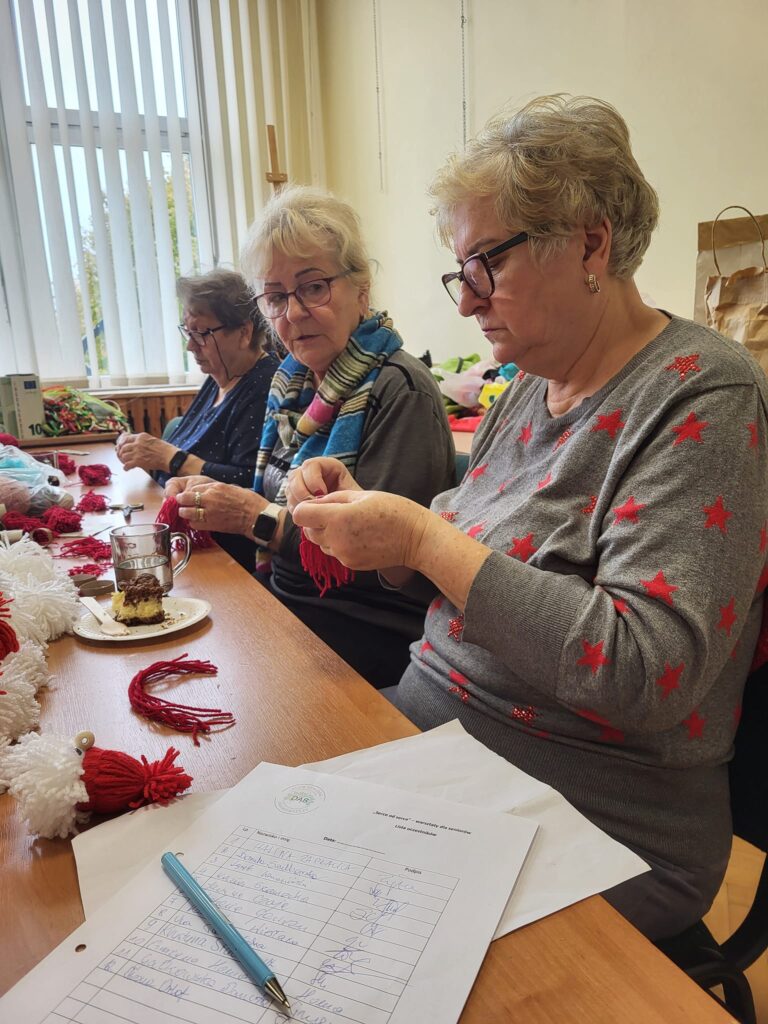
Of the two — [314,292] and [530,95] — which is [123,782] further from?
[530,95]

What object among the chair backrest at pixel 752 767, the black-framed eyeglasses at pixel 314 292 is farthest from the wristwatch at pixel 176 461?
the chair backrest at pixel 752 767

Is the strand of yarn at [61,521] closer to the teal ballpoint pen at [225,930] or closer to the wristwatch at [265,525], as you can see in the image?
the wristwatch at [265,525]

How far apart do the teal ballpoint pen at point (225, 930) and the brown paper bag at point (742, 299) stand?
1502mm

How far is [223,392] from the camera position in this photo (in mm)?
A: 2428

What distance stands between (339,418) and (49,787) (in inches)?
38.8

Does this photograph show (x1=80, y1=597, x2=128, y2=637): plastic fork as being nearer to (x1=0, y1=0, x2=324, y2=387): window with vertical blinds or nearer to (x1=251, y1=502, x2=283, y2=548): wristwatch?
(x1=251, y1=502, x2=283, y2=548): wristwatch

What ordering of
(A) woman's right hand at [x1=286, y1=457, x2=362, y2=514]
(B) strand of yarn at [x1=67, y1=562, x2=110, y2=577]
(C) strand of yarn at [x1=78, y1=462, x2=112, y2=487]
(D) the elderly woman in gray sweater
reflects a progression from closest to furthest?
(D) the elderly woman in gray sweater
(A) woman's right hand at [x1=286, y1=457, x2=362, y2=514]
(B) strand of yarn at [x1=67, y1=562, x2=110, y2=577]
(C) strand of yarn at [x1=78, y1=462, x2=112, y2=487]

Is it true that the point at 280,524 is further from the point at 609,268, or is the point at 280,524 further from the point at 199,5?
the point at 199,5

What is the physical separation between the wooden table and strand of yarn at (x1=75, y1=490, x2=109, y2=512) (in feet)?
2.06

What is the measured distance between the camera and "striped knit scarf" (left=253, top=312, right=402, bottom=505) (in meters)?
1.44

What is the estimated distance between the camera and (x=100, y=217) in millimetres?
4125

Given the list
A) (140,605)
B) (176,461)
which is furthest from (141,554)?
(176,461)

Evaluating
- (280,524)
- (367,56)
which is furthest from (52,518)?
(367,56)

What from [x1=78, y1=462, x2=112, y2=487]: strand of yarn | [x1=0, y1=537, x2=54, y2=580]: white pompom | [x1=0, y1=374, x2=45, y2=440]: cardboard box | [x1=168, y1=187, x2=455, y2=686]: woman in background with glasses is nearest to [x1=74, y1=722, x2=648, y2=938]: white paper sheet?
[x1=0, y1=537, x2=54, y2=580]: white pompom
